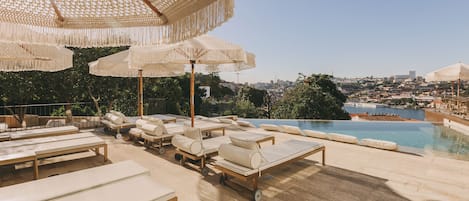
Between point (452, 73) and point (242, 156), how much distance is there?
10479mm

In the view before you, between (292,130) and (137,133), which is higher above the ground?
(137,133)

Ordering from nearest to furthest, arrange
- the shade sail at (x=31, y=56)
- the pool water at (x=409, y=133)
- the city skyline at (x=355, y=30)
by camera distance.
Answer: the shade sail at (x=31, y=56), the pool water at (x=409, y=133), the city skyline at (x=355, y=30)

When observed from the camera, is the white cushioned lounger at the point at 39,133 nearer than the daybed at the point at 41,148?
No

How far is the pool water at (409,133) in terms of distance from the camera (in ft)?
20.1

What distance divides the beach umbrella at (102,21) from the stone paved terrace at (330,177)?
222 cm

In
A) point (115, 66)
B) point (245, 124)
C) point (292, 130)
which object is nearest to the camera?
point (115, 66)

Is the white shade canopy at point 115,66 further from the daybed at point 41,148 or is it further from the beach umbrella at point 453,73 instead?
the beach umbrella at point 453,73

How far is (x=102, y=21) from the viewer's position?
2.30 metres

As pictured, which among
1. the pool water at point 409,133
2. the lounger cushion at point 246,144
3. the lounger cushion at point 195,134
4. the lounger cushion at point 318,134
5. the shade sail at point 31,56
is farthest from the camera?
the lounger cushion at point 318,134

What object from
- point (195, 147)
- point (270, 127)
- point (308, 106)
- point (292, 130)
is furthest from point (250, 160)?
point (308, 106)

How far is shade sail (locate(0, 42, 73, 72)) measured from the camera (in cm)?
406

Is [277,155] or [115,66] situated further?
[115,66]

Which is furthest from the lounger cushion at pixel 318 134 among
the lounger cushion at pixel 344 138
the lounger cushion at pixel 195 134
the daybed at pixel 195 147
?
the lounger cushion at pixel 195 134

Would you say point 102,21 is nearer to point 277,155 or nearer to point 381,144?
point 277,155
